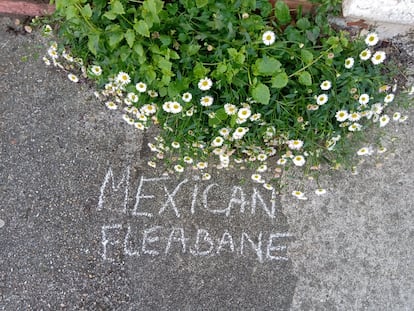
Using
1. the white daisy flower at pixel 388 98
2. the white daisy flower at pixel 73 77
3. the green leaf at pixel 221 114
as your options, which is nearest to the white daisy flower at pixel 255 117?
the green leaf at pixel 221 114

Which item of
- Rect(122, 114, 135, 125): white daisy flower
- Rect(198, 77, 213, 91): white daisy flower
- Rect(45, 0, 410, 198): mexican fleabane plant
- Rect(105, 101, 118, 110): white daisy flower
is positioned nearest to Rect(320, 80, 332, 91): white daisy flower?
Rect(45, 0, 410, 198): mexican fleabane plant

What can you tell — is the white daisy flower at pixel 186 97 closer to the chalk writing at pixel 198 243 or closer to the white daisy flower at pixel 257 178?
the white daisy flower at pixel 257 178

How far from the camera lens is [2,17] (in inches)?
94.1

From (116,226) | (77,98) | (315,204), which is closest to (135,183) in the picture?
(116,226)

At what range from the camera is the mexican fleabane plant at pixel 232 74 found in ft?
5.96

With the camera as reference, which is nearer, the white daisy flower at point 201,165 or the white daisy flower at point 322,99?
the white daisy flower at point 322,99

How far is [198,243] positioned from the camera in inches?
90.1

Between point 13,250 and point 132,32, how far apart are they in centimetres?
143

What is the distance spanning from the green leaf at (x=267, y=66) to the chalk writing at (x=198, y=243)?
93 cm

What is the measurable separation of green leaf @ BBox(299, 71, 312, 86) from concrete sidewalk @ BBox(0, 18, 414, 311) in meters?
0.67

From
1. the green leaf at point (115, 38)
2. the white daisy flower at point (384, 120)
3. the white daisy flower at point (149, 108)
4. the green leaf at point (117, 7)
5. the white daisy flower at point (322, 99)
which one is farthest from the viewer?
the white daisy flower at point (384, 120)

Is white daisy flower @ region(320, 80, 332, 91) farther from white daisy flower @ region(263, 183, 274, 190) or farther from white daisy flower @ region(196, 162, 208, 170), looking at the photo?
white daisy flower @ region(196, 162, 208, 170)

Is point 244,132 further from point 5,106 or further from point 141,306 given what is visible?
point 5,106

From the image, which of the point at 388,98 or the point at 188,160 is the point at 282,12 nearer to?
the point at 388,98
